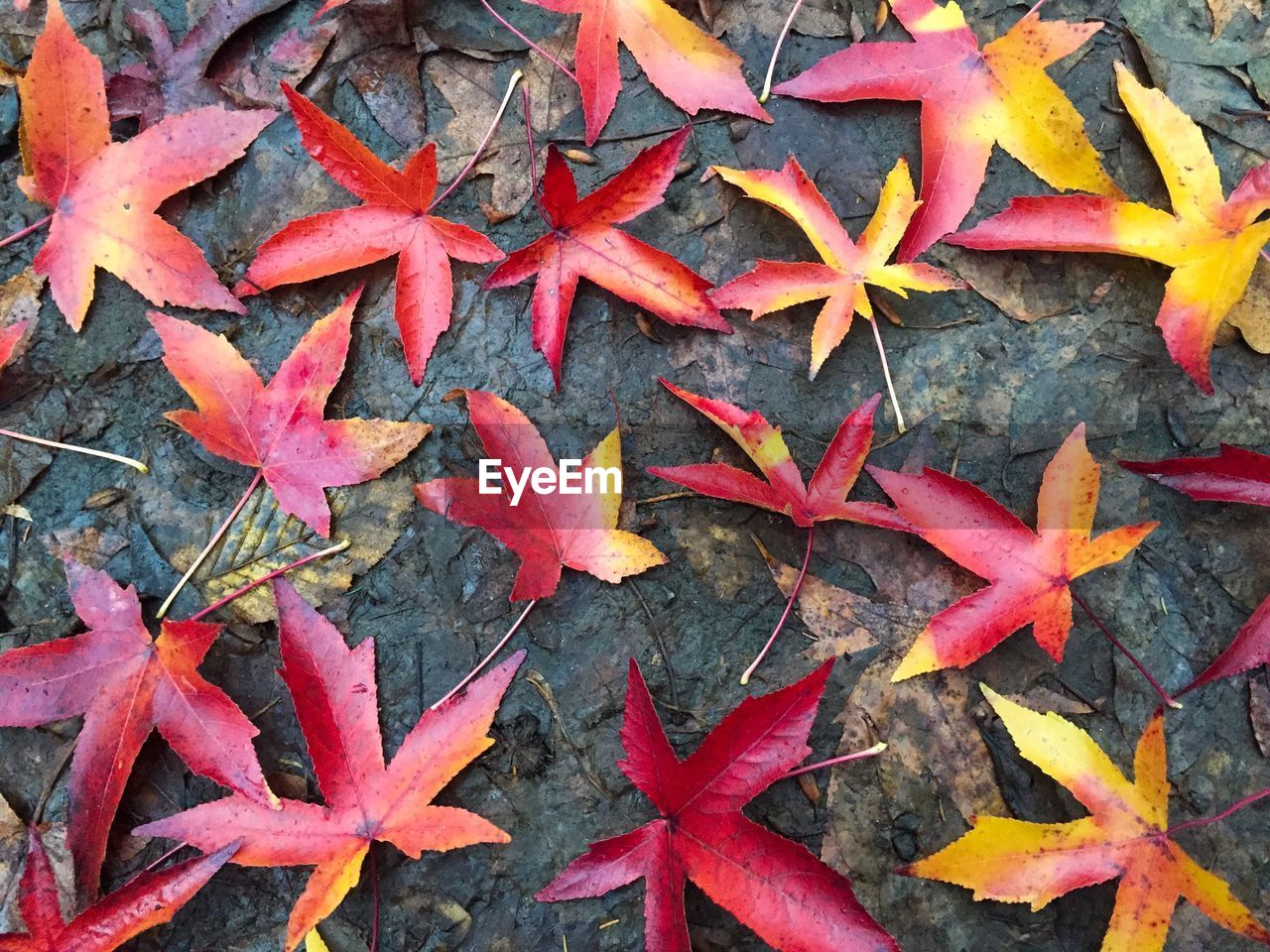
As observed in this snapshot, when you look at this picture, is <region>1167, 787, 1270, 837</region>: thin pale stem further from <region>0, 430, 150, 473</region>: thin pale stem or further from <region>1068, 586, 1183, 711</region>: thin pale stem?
<region>0, 430, 150, 473</region>: thin pale stem

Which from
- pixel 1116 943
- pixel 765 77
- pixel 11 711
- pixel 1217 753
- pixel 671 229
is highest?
pixel 765 77

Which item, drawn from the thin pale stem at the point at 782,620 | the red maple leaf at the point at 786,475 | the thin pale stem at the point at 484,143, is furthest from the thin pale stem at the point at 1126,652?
the thin pale stem at the point at 484,143

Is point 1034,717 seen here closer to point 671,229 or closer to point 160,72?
point 671,229

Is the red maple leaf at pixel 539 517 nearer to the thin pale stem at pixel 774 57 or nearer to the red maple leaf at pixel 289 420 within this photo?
the red maple leaf at pixel 289 420

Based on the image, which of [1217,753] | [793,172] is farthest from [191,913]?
[1217,753]

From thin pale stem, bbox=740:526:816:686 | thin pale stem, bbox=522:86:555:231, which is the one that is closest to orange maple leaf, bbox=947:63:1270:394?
thin pale stem, bbox=740:526:816:686

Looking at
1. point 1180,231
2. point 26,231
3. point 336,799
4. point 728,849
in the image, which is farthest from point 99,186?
point 1180,231
